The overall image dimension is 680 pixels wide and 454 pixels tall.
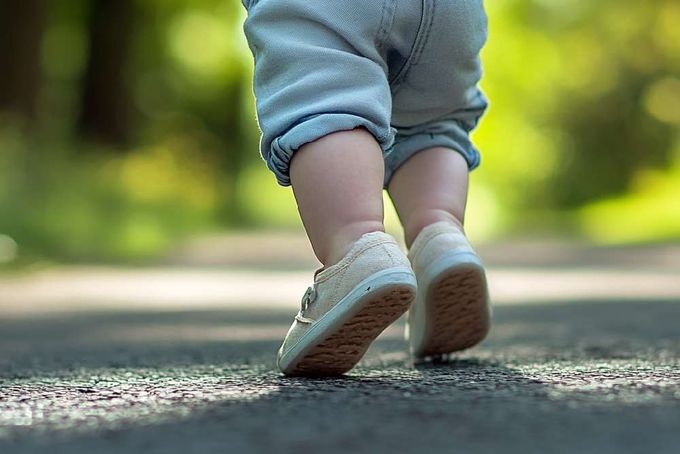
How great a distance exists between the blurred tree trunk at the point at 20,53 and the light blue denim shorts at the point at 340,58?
10691mm

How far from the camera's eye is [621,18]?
1131 inches

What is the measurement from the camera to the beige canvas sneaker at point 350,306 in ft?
6.57

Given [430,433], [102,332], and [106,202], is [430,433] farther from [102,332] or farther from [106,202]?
[106,202]

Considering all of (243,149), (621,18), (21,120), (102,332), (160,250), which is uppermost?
(621,18)

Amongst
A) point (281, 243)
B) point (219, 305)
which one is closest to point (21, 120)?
point (281, 243)

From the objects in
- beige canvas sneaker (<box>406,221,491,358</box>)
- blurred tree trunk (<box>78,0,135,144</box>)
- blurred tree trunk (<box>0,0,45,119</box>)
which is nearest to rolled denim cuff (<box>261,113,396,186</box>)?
beige canvas sneaker (<box>406,221,491,358</box>)

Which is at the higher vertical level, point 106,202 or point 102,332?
point 106,202

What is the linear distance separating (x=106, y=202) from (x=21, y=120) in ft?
3.70

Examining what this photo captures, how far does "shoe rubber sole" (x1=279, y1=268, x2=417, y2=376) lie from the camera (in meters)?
2.00

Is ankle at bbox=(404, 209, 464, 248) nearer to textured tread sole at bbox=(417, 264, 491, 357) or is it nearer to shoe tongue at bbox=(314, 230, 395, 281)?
textured tread sole at bbox=(417, 264, 491, 357)

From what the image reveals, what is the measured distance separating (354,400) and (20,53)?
11567 millimetres

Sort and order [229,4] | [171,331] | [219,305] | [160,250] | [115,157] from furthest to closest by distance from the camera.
A: [229,4] < [115,157] < [160,250] < [219,305] < [171,331]

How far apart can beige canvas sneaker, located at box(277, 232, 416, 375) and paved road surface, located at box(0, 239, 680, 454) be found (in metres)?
0.05

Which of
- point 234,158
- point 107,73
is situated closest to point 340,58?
point 107,73
